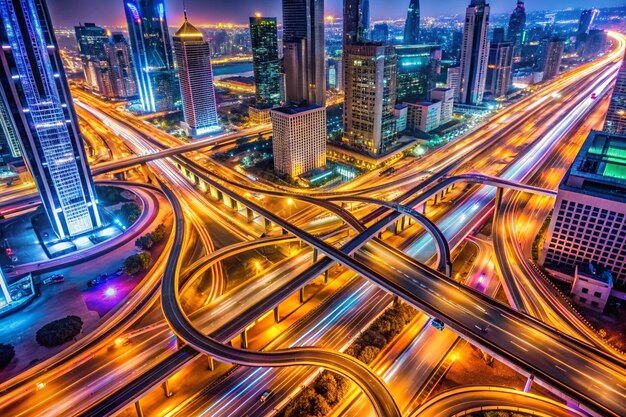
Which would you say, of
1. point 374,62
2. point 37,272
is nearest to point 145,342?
point 37,272

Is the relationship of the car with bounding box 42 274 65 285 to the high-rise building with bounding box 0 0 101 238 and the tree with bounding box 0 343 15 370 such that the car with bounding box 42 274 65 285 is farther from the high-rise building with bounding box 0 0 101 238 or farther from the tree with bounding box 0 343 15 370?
the high-rise building with bounding box 0 0 101 238

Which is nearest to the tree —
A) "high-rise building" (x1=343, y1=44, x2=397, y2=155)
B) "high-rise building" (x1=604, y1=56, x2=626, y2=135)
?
"high-rise building" (x1=343, y1=44, x2=397, y2=155)

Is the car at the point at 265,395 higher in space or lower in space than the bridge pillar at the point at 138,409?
lower

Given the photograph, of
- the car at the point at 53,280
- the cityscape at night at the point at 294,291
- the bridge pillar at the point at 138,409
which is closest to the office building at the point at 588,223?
the cityscape at night at the point at 294,291

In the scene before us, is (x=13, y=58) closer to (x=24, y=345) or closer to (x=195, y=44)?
(x=24, y=345)

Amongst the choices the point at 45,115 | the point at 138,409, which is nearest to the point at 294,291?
the point at 138,409

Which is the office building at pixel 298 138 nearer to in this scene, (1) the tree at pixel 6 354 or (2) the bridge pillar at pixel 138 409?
(1) the tree at pixel 6 354

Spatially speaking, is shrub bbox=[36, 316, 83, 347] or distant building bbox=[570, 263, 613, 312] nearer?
shrub bbox=[36, 316, 83, 347]
